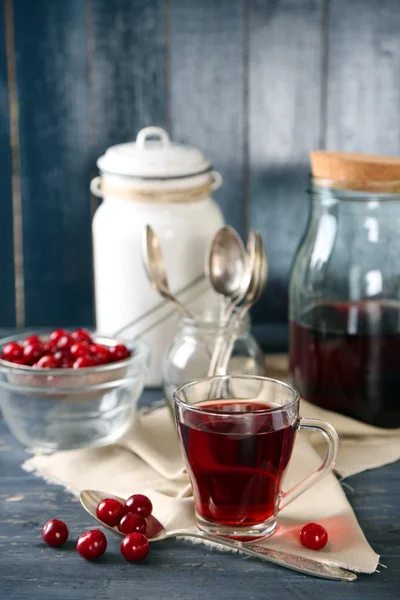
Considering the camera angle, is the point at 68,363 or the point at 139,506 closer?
the point at 139,506

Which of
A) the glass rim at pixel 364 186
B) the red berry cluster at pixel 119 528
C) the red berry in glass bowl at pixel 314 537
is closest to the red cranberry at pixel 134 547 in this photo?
the red berry cluster at pixel 119 528

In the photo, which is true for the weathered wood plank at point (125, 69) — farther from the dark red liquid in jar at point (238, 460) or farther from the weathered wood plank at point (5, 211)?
the dark red liquid in jar at point (238, 460)

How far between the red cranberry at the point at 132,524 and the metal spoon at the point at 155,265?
387mm

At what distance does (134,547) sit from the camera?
81 centimetres

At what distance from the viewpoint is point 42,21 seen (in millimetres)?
1435

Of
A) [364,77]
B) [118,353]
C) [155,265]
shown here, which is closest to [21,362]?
[118,353]

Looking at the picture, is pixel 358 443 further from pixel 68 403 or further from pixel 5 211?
pixel 5 211

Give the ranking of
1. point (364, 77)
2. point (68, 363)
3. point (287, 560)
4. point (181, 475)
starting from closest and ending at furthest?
point (287, 560), point (181, 475), point (68, 363), point (364, 77)

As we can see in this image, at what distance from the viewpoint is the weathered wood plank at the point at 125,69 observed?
1.43 m

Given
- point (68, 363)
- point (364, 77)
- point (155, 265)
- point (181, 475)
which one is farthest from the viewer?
point (364, 77)

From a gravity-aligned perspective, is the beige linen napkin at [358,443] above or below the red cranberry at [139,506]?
below

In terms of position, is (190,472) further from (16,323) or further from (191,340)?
(16,323)

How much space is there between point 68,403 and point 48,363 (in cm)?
5

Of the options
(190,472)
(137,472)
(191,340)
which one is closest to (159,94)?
(191,340)
